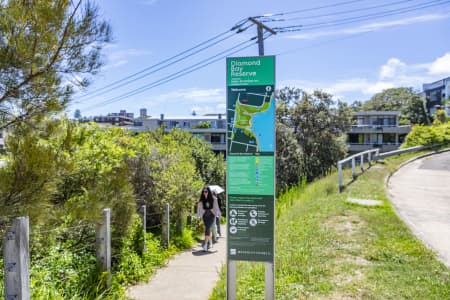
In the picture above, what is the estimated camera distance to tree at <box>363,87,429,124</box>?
54.0m

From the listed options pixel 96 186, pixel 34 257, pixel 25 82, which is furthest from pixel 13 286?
pixel 96 186

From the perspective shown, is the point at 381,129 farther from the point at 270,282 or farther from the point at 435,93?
the point at 270,282

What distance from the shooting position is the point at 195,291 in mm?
5859

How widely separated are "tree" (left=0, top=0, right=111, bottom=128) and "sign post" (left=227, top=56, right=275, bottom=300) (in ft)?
4.93

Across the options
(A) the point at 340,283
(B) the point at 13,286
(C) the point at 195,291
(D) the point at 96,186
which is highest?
(D) the point at 96,186

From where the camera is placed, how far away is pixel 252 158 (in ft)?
12.1

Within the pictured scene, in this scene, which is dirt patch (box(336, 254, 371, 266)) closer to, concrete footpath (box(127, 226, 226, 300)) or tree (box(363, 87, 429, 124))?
concrete footpath (box(127, 226, 226, 300))

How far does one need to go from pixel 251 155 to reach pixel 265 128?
0.30 metres

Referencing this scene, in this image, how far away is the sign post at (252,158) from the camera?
3664 mm

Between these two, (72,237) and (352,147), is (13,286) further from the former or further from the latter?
(352,147)

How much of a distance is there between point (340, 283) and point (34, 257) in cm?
384

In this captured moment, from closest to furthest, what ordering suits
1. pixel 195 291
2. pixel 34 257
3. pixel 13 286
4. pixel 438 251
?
pixel 13 286, pixel 34 257, pixel 438 251, pixel 195 291

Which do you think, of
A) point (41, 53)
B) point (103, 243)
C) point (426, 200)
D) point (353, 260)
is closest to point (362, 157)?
point (426, 200)

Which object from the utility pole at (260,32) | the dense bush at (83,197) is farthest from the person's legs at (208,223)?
the utility pole at (260,32)
